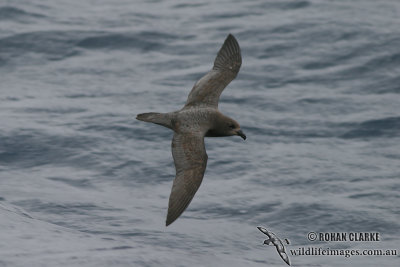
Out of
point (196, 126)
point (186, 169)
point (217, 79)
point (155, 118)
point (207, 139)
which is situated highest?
point (217, 79)

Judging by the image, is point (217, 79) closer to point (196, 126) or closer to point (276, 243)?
point (196, 126)

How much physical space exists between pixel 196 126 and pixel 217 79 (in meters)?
1.44

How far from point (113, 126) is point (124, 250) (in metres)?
5.43

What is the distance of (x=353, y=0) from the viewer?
21.7 meters

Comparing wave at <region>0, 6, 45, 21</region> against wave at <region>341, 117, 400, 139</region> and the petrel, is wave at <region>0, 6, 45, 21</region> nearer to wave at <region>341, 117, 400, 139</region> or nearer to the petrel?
wave at <region>341, 117, 400, 139</region>

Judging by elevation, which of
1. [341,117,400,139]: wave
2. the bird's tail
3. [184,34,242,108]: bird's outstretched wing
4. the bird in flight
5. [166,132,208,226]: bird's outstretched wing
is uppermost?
[184,34,242,108]: bird's outstretched wing

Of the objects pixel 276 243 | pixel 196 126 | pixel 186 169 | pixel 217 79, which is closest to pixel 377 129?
pixel 217 79

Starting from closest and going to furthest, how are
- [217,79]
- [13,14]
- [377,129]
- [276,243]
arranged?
[276,243], [217,79], [377,129], [13,14]

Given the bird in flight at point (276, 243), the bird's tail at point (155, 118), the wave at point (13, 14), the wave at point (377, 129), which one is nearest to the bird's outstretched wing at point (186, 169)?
Answer: the bird's tail at point (155, 118)

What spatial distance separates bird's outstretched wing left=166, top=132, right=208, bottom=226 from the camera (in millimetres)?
9656

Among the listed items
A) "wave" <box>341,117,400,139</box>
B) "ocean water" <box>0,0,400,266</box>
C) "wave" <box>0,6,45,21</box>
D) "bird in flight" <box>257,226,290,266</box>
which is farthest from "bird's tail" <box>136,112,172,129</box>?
"wave" <box>0,6,45,21</box>

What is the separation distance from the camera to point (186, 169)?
10086 millimetres

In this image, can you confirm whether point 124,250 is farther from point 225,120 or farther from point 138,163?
point 138,163

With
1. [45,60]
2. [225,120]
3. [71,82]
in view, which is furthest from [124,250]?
[45,60]
